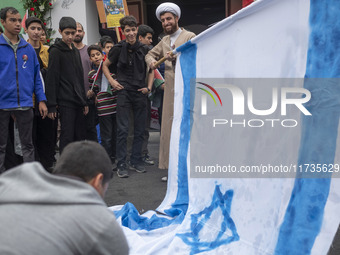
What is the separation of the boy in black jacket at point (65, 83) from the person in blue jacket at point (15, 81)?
0.29 m

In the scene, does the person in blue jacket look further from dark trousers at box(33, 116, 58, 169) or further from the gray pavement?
the gray pavement

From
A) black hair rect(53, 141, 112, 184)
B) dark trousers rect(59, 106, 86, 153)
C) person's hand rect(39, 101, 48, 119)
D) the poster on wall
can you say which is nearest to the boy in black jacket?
dark trousers rect(59, 106, 86, 153)

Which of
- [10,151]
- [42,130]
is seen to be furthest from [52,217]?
[42,130]

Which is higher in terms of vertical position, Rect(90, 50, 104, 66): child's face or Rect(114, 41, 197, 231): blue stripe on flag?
Rect(90, 50, 104, 66): child's face

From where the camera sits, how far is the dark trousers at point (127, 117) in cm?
522

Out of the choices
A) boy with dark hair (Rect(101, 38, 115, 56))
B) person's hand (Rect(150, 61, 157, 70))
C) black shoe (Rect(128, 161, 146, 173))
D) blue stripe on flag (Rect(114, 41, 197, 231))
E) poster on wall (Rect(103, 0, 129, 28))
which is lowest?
black shoe (Rect(128, 161, 146, 173))

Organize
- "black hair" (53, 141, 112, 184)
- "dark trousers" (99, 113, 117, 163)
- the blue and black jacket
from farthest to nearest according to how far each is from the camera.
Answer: "dark trousers" (99, 113, 117, 163) < the blue and black jacket < "black hair" (53, 141, 112, 184)

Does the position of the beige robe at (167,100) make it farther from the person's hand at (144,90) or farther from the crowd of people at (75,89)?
the person's hand at (144,90)

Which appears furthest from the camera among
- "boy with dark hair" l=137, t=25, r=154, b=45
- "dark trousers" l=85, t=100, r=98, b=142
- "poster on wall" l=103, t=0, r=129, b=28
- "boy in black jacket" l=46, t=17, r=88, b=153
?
"poster on wall" l=103, t=0, r=129, b=28

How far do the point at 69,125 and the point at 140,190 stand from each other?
116 cm

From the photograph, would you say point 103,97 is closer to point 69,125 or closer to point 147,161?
point 69,125

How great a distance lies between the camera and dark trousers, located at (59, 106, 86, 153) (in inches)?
199

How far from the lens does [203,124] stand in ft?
11.4

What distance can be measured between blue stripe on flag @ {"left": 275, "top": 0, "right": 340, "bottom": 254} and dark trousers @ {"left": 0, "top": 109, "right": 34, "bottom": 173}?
119 inches
